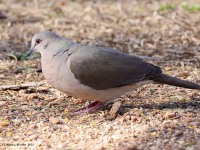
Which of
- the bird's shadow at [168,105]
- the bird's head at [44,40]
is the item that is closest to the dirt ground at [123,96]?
the bird's shadow at [168,105]

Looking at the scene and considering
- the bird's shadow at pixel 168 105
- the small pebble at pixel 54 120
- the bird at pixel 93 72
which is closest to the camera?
the small pebble at pixel 54 120

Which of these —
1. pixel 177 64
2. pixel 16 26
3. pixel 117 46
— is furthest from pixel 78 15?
pixel 177 64

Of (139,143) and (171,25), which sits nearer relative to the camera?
(139,143)

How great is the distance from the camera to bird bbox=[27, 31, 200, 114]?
546 centimetres

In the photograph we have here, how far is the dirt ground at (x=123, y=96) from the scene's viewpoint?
192 inches

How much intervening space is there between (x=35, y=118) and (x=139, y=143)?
3.83 feet

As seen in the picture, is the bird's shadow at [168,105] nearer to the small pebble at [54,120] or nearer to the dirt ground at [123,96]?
the dirt ground at [123,96]

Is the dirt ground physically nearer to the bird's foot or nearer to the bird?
the bird's foot

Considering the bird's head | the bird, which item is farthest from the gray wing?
the bird's head

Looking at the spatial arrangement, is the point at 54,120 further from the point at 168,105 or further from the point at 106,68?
the point at 168,105

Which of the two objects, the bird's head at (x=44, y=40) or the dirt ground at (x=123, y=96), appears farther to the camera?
the bird's head at (x=44, y=40)

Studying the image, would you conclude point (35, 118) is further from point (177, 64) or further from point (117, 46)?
point (117, 46)

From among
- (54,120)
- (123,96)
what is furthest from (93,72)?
(123,96)

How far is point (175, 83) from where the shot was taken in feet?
19.1
